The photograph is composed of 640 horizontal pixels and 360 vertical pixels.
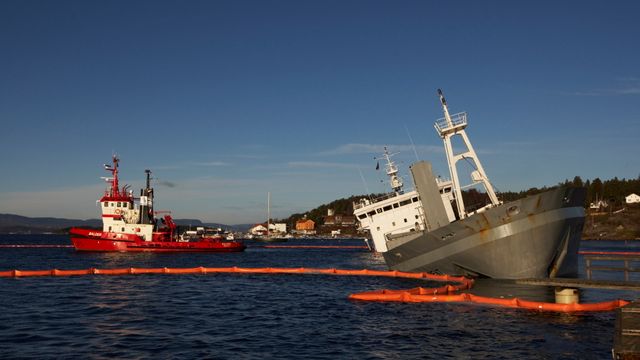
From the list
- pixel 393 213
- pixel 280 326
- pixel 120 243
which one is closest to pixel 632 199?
pixel 393 213

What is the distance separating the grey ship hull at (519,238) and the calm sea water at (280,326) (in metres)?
1.46

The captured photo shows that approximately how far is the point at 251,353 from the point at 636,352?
1158cm

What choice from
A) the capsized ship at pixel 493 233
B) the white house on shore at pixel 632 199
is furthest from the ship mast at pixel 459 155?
the white house on shore at pixel 632 199

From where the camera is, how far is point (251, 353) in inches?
687

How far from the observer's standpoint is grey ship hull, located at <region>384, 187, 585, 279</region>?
3175 centimetres

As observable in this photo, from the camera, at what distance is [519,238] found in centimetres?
3188

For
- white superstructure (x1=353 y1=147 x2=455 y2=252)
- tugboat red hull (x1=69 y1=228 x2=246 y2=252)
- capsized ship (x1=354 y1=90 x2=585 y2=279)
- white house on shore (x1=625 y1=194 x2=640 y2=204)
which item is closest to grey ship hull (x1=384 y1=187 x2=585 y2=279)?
capsized ship (x1=354 y1=90 x2=585 y2=279)

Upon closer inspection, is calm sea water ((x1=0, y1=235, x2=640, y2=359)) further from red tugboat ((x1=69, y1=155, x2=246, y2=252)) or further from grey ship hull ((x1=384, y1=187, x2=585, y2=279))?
red tugboat ((x1=69, y1=155, x2=246, y2=252))

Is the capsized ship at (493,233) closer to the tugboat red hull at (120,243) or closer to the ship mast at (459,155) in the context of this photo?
the ship mast at (459,155)

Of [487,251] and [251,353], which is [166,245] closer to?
[487,251]

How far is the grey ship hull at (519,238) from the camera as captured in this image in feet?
104

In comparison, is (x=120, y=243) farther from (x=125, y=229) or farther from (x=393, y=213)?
(x=393, y=213)

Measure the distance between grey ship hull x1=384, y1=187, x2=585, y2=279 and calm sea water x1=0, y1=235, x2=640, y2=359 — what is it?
1.46 m

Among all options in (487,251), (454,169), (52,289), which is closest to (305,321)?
(487,251)
